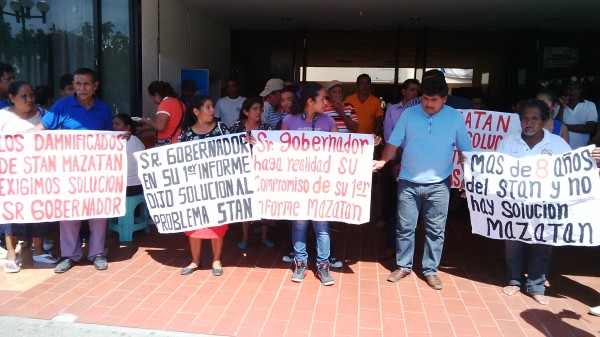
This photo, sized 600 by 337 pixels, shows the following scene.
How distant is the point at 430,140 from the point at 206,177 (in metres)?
1.99

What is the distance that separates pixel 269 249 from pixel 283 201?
1.11 metres

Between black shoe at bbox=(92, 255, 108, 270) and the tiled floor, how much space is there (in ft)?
0.27

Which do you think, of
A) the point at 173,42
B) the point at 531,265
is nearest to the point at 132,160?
the point at 173,42

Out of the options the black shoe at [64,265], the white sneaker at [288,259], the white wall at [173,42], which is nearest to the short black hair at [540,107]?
the white sneaker at [288,259]

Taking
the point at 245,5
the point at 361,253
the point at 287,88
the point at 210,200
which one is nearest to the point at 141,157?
the point at 210,200

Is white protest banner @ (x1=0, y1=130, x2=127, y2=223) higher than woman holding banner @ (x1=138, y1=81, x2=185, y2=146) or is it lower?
lower

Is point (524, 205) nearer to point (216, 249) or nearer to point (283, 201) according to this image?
point (283, 201)

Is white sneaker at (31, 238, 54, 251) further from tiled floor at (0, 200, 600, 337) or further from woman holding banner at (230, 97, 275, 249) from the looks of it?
woman holding banner at (230, 97, 275, 249)

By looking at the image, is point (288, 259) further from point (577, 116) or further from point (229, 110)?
point (577, 116)

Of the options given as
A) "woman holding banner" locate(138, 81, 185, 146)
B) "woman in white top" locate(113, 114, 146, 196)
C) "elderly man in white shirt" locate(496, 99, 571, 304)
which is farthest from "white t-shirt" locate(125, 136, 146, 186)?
"elderly man in white shirt" locate(496, 99, 571, 304)

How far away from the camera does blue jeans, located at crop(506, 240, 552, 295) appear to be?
4020 mm

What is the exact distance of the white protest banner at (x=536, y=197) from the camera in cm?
371

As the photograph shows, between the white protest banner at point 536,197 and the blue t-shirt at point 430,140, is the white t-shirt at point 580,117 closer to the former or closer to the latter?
the white protest banner at point 536,197

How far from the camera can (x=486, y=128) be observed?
491 cm
